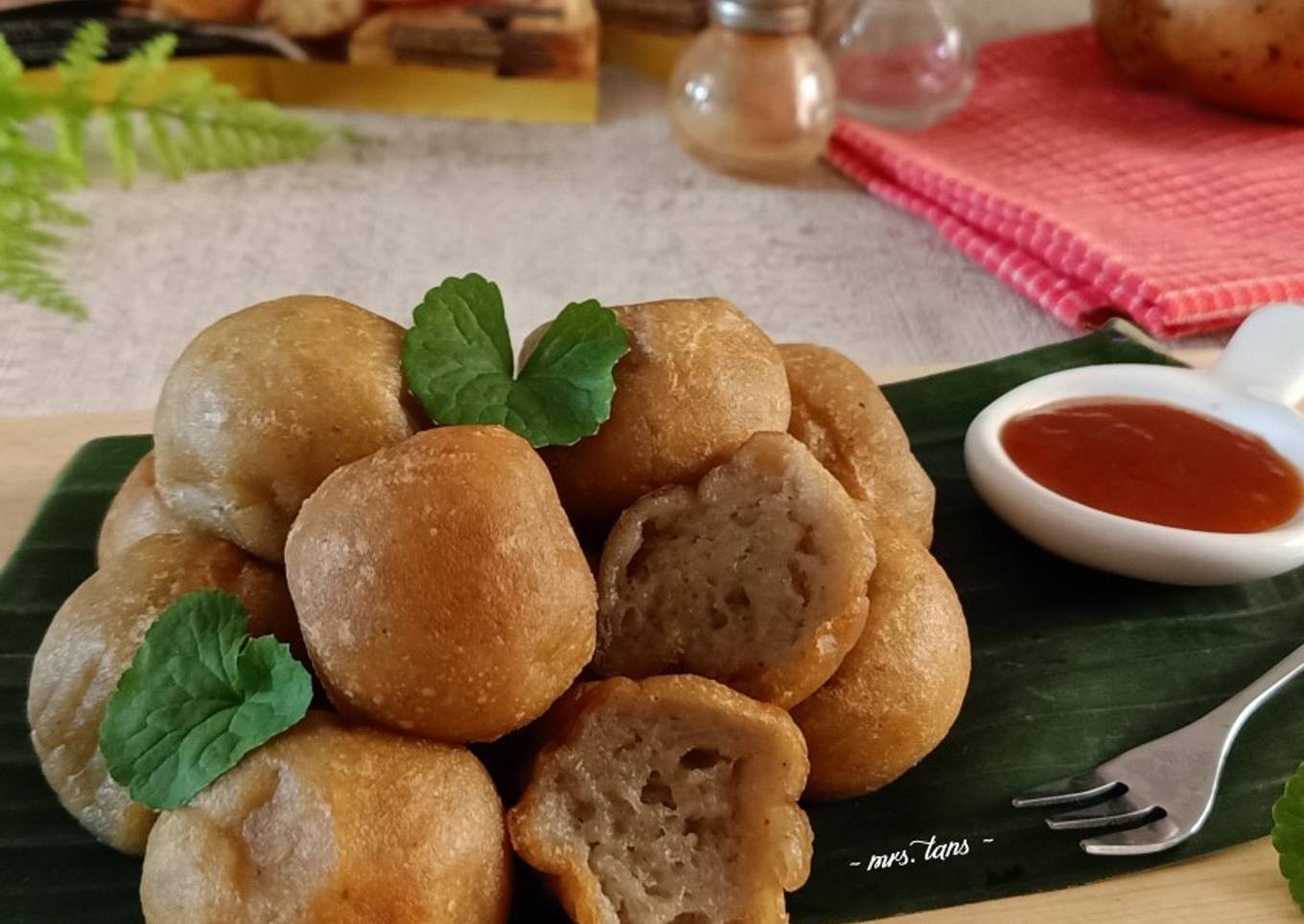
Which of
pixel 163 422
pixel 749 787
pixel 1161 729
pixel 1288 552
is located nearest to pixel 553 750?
pixel 749 787

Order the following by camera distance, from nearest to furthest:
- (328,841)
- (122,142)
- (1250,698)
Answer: (328,841) → (1250,698) → (122,142)

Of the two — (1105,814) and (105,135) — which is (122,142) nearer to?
(105,135)

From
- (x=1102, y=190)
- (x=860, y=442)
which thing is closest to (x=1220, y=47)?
(x=1102, y=190)

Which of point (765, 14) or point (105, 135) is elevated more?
point (765, 14)

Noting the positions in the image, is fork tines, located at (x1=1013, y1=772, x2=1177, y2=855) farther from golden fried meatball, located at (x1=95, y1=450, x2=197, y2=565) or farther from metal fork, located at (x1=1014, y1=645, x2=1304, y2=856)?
golden fried meatball, located at (x1=95, y1=450, x2=197, y2=565)

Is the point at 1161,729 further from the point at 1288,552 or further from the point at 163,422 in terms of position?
the point at 163,422
